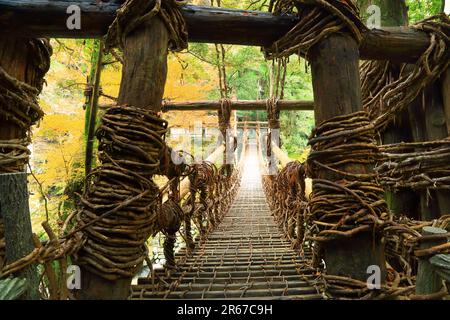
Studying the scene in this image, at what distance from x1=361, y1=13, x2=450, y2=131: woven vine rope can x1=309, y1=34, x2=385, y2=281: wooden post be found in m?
0.47

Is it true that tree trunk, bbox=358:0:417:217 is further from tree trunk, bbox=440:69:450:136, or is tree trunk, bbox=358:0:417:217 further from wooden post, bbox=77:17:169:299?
wooden post, bbox=77:17:169:299

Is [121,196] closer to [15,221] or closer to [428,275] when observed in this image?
[15,221]

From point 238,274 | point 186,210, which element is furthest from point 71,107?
point 238,274

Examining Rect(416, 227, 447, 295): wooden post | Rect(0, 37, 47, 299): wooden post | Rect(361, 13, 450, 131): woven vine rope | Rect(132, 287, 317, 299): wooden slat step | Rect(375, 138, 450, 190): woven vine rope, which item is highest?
Rect(361, 13, 450, 131): woven vine rope

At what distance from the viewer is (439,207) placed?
1.46 meters

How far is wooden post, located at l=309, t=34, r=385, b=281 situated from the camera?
938 millimetres

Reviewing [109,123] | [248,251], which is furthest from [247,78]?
[109,123]

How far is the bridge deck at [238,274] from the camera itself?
1291 mm

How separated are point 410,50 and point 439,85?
15.5 inches

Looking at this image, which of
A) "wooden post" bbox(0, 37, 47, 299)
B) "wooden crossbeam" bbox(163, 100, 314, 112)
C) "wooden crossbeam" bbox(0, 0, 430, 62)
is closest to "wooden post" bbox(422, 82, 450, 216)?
"wooden crossbeam" bbox(0, 0, 430, 62)

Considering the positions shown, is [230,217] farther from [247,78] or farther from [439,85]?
[247,78]

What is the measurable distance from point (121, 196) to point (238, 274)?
97cm

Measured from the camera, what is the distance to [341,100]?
0.99 m

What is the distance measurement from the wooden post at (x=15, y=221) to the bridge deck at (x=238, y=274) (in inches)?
26.1
